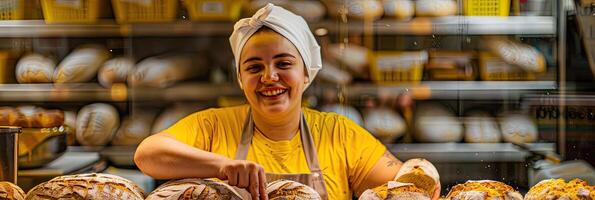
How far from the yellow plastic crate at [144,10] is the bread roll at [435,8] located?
1.06 m

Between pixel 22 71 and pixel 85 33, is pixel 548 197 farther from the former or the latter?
pixel 22 71

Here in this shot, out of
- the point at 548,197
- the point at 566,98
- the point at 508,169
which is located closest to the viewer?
the point at 548,197

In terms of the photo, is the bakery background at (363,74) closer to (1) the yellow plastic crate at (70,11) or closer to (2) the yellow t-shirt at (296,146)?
(1) the yellow plastic crate at (70,11)

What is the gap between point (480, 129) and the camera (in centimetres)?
305

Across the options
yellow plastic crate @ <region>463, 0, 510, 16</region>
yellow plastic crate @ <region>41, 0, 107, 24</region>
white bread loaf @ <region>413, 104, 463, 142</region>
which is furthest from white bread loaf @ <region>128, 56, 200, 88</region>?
yellow plastic crate @ <region>463, 0, 510, 16</region>

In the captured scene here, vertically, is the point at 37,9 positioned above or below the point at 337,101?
above

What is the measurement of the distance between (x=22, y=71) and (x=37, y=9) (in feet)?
0.89

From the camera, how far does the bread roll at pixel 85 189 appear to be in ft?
3.59

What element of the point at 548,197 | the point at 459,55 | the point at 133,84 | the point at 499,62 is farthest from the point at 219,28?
the point at 548,197

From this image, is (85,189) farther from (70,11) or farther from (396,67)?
(396,67)

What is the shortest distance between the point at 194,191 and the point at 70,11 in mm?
1921

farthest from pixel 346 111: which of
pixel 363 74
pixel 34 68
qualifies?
pixel 34 68

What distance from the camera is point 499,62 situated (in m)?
3.03

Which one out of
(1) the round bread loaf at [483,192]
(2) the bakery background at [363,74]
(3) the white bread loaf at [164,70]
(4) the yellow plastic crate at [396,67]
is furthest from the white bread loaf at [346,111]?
(1) the round bread loaf at [483,192]
